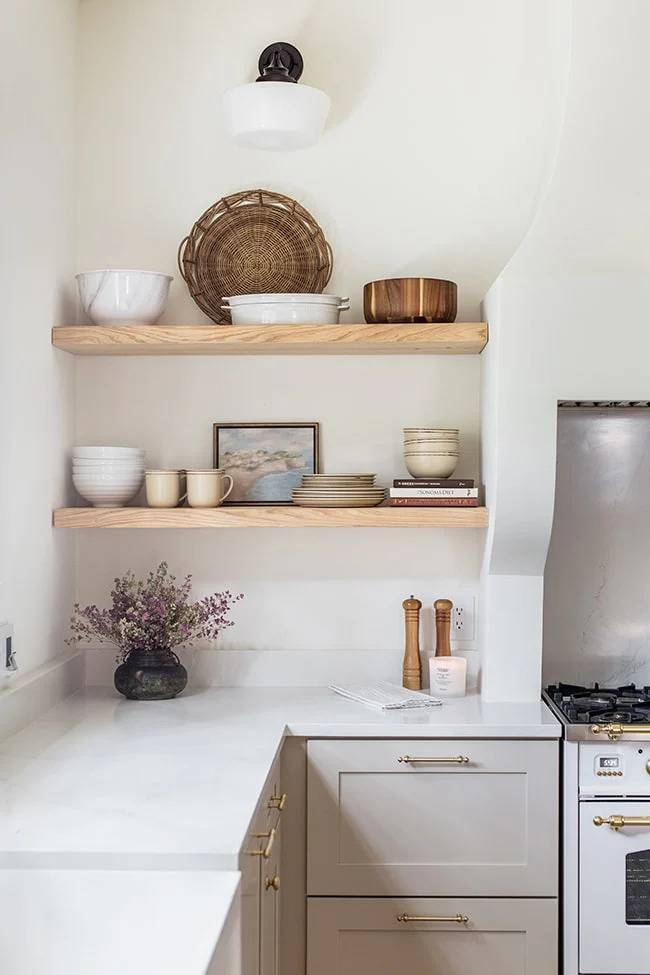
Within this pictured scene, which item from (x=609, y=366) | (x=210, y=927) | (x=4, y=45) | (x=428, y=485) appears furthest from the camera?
(x=428, y=485)

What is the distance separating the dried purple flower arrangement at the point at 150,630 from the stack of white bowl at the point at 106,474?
0.79 ft

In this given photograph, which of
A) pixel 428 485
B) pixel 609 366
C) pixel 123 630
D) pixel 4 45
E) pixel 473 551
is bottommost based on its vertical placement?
pixel 123 630

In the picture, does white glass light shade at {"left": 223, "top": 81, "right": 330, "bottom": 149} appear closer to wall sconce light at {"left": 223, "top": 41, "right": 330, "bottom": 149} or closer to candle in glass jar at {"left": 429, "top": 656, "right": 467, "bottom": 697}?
wall sconce light at {"left": 223, "top": 41, "right": 330, "bottom": 149}

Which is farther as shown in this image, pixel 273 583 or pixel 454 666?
pixel 273 583

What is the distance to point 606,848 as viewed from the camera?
252 cm

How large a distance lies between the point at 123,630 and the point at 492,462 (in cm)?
105

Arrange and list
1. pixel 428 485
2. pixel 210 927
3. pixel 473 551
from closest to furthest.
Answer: pixel 210 927 → pixel 428 485 → pixel 473 551

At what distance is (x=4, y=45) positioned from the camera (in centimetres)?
246

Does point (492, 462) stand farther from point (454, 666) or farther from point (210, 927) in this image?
point (210, 927)

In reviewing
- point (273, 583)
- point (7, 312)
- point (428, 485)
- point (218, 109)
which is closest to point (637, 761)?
point (428, 485)

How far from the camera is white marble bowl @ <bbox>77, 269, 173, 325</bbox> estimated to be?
111 inches

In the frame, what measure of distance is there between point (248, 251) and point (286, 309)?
32 centimetres

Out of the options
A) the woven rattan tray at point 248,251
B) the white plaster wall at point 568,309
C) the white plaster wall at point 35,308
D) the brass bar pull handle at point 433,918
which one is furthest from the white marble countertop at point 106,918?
the woven rattan tray at point 248,251

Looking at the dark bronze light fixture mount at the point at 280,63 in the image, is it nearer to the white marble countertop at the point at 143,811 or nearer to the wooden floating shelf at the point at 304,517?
the wooden floating shelf at the point at 304,517
